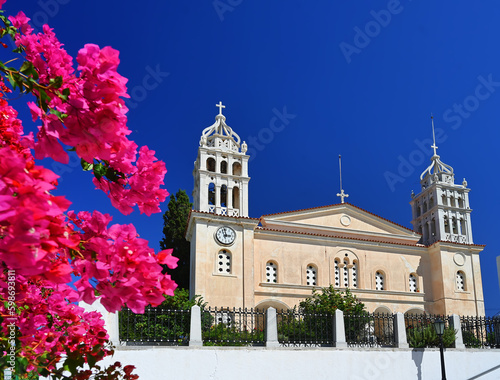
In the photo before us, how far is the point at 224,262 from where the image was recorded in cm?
2616

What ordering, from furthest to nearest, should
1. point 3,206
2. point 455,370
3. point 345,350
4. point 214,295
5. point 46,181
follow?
1. point 214,295
2. point 455,370
3. point 345,350
4. point 46,181
5. point 3,206

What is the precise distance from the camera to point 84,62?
224 centimetres

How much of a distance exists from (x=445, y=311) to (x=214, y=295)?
48.2 feet

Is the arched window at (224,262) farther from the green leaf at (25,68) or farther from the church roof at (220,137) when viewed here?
the green leaf at (25,68)

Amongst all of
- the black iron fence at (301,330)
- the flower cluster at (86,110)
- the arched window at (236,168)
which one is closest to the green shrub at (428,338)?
the black iron fence at (301,330)

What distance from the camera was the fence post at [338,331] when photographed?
48.7 feet

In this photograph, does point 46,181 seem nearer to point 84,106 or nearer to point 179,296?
point 84,106

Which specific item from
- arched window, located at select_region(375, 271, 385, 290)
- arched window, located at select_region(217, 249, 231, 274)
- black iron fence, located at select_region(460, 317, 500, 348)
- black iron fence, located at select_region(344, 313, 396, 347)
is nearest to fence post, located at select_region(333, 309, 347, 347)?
black iron fence, located at select_region(344, 313, 396, 347)

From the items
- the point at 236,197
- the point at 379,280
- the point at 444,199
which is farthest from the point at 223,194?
the point at 444,199

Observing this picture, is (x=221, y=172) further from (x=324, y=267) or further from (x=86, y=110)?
(x=86, y=110)

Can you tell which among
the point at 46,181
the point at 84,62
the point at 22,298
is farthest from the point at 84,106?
the point at 22,298

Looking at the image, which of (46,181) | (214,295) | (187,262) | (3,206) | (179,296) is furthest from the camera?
(187,262)

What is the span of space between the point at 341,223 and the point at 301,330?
53.5 feet

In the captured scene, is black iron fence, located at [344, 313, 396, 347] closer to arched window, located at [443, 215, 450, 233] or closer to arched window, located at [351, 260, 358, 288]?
arched window, located at [351, 260, 358, 288]
